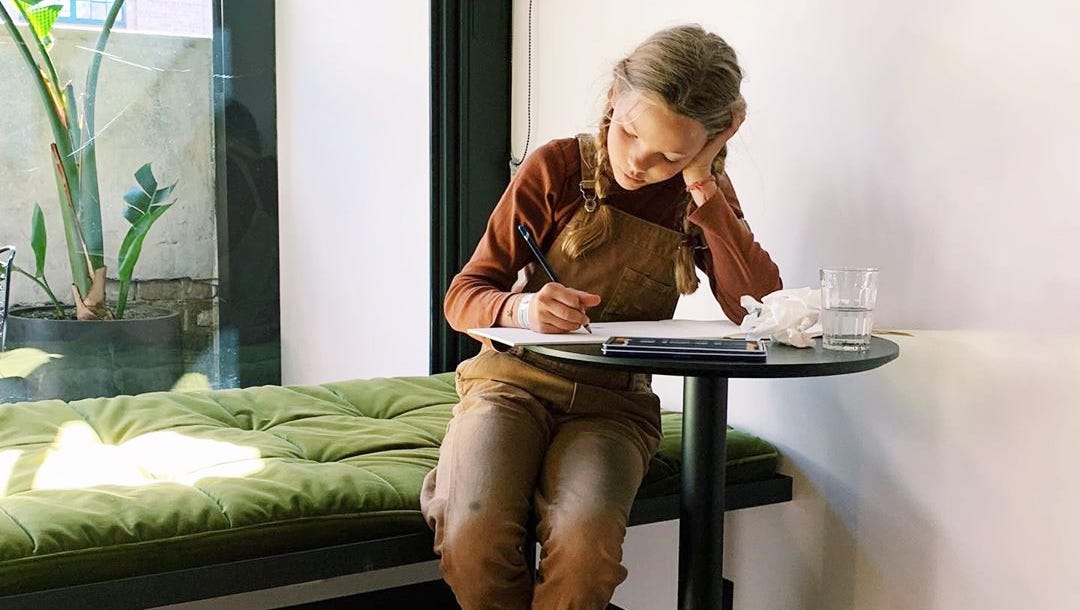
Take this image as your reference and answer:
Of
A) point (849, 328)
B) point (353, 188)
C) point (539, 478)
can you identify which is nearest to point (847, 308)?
point (849, 328)

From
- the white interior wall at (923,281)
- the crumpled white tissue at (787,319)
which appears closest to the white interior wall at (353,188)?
the white interior wall at (923,281)

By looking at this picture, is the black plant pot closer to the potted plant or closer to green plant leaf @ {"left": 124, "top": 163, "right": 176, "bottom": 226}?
the potted plant

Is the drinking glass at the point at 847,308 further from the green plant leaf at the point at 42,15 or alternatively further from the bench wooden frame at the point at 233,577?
the green plant leaf at the point at 42,15

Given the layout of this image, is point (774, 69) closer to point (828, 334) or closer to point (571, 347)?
point (828, 334)

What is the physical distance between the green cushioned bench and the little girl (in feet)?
0.40

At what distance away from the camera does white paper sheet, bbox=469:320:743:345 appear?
1377 mm

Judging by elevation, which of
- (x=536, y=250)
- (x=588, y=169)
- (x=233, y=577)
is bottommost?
(x=233, y=577)

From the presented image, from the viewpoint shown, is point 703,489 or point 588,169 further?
point 588,169

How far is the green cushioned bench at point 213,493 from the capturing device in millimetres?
1369

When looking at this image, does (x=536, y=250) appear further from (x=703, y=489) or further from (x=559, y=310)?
(x=703, y=489)

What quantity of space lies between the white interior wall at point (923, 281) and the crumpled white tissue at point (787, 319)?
0.24 m

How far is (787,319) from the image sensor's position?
1.46 metres

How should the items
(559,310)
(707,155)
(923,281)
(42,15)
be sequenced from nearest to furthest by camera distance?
(559,310)
(707,155)
(923,281)
(42,15)

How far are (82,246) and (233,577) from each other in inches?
45.2
